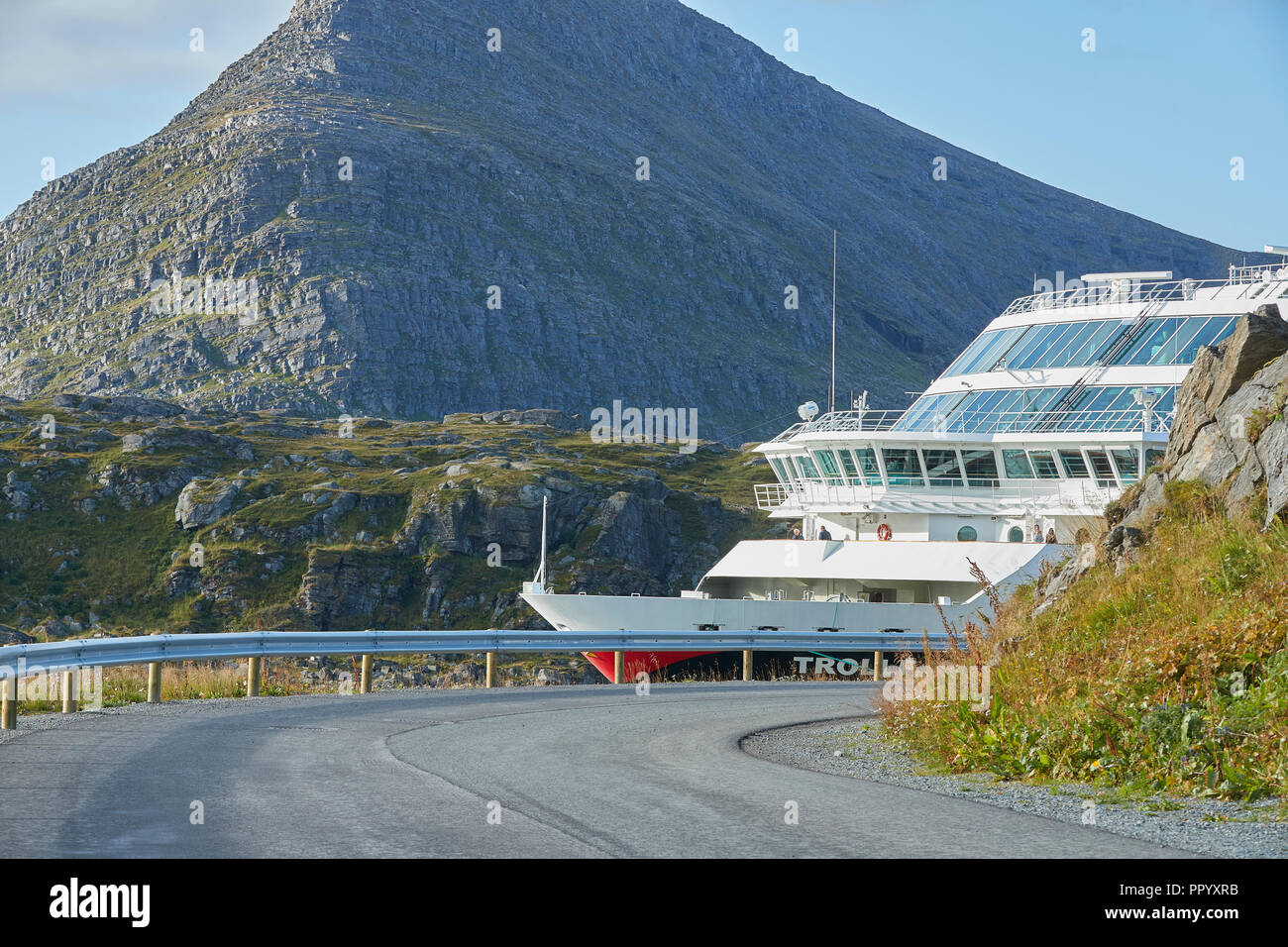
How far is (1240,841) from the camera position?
7.72 metres

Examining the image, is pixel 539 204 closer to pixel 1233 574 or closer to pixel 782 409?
pixel 782 409

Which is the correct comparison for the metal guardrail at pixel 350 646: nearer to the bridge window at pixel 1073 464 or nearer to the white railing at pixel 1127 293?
the bridge window at pixel 1073 464

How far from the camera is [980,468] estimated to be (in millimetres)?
33781

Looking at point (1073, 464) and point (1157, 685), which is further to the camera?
point (1073, 464)

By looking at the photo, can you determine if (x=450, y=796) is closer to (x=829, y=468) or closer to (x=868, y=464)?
(x=868, y=464)

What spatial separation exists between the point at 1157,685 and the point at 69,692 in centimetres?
1110

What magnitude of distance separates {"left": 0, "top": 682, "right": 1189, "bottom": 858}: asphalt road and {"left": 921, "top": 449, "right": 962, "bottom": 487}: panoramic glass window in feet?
64.5

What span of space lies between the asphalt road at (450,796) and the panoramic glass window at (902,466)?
1942cm

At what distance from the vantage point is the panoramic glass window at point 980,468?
33.6 meters

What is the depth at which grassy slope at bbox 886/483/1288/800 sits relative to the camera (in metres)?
9.78

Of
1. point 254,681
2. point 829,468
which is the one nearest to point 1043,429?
point 829,468

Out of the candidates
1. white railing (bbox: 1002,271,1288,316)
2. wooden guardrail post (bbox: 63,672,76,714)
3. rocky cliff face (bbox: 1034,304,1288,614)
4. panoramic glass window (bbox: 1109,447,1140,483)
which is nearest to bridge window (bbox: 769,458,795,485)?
white railing (bbox: 1002,271,1288,316)
